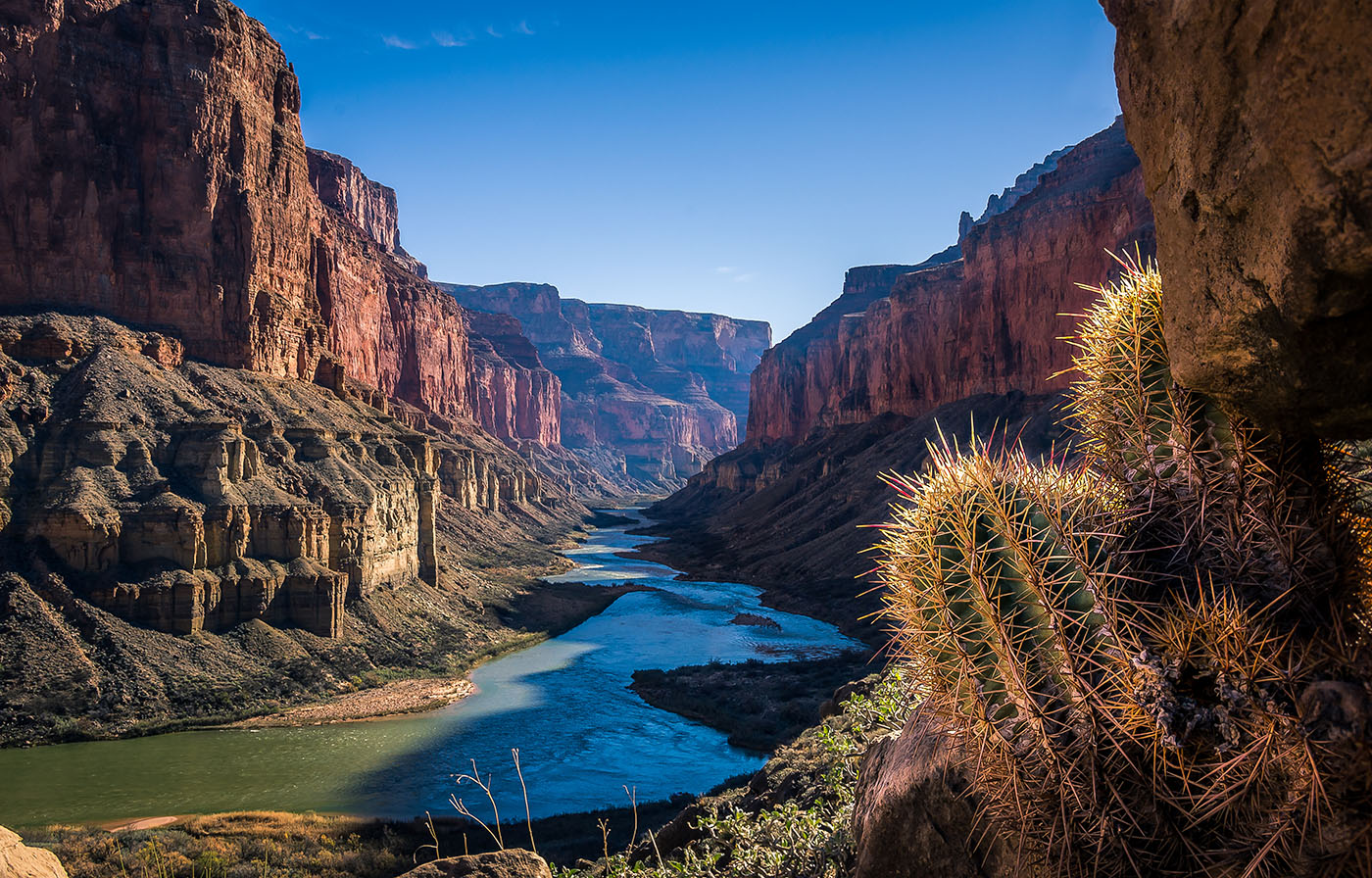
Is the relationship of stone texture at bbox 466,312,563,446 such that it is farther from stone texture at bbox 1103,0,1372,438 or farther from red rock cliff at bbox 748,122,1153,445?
stone texture at bbox 1103,0,1372,438

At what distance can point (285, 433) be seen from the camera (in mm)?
38156

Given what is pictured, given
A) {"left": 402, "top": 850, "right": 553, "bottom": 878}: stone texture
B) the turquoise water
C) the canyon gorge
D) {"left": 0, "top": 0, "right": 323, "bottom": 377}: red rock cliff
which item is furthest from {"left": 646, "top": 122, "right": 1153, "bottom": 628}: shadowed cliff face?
{"left": 0, "top": 0, "right": 323, "bottom": 377}: red rock cliff

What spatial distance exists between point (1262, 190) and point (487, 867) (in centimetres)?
563

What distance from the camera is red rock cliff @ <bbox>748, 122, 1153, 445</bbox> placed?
5166cm

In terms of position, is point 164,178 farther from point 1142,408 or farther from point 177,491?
point 1142,408

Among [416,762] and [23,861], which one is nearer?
[23,861]

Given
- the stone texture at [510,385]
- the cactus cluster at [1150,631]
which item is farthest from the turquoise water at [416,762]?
the stone texture at [510,385]

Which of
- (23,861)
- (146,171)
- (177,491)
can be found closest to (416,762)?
(177,491)

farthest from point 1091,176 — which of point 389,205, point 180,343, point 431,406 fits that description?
point 389,205

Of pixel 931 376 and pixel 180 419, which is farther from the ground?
pixel 931 376

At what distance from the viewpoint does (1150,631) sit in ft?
9.54

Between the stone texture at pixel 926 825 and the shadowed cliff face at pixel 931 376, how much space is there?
30727mm

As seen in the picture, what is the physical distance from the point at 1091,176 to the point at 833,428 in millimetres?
43044

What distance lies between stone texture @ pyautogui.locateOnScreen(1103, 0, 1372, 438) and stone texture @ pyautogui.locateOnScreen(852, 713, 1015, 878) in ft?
7.57
